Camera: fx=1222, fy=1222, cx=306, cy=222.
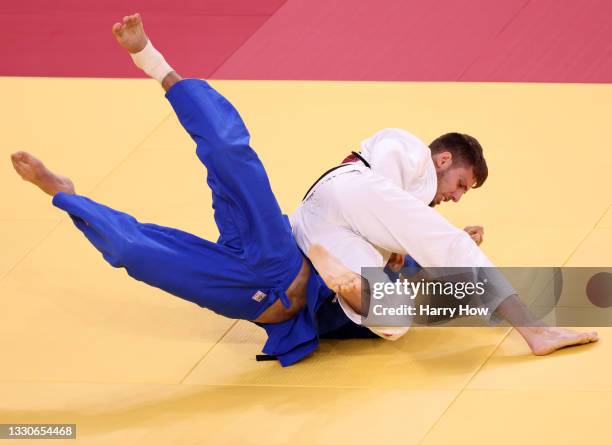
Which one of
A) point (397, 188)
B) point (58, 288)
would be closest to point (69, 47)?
point (58, 288)

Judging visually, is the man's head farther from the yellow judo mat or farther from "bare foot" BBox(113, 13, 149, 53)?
"bare foot" BBox(113, 13, 149, 53)

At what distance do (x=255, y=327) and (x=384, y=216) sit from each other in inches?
32.6

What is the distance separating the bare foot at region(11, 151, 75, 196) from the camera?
4.50 meters

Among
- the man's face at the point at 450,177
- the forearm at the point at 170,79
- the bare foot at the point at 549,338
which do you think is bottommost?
the bare foot at the point at 549,338

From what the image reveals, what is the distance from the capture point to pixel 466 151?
15.1ft

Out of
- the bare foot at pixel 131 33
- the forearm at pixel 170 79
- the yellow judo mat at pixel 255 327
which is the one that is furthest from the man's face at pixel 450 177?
the bare foot at pixel 131 33

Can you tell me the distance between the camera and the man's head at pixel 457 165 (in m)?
4.60

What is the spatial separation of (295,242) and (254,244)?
22cm

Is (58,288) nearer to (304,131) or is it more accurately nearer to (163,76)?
(163,76)

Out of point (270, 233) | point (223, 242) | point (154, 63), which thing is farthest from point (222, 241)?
point (154, 63)

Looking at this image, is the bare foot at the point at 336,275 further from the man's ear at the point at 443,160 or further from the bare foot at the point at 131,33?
the bare foot at the point at 131,33

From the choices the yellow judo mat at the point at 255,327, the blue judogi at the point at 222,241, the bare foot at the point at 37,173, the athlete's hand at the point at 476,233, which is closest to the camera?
the yellow judo mat at the point at 255,327

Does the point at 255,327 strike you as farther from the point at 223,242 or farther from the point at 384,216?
the point at 384,216

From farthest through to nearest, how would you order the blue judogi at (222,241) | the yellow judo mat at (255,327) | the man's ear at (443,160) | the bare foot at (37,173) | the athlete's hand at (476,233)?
the athlete's hand at (476,233) < the man's ear at (443,160) < the bare foot at (37,173) < the blue judogi at (222,241) < the yellow judo mat at (255,327)
